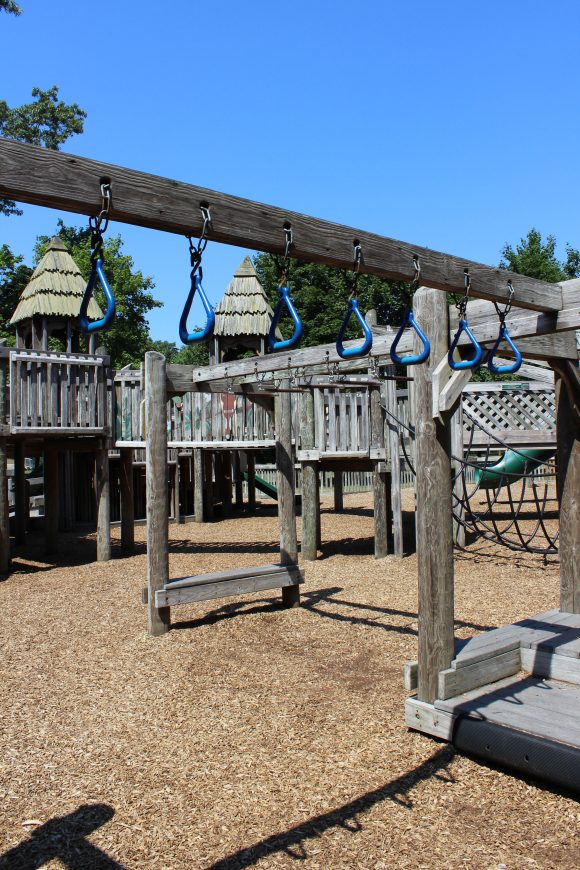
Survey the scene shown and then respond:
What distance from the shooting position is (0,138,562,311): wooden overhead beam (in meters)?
2.61

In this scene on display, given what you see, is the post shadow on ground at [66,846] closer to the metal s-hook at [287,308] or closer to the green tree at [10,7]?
the metal s-hook at [287,308]

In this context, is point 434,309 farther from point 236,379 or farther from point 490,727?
point 236,379

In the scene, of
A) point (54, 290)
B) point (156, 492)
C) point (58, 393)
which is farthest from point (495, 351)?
point (54, 290)

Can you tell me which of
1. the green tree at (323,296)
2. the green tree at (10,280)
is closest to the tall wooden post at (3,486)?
the green tree at (10,280)

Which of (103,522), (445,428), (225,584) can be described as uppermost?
(445,428)

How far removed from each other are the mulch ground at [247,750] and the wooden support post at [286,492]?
510 mm

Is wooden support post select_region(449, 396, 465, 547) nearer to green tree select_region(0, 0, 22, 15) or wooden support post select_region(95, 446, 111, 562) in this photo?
wooden support post select_region(95, 446, 111, 562)

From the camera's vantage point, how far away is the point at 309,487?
38.0ft

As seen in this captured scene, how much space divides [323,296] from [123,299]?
29.7 ft

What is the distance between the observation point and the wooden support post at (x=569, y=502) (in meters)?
5.89

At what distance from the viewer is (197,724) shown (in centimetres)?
500

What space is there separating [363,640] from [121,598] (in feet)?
12.1

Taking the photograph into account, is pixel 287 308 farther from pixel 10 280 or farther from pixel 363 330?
pixel 10 280

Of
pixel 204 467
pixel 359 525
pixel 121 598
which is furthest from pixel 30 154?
pixel 204 467
